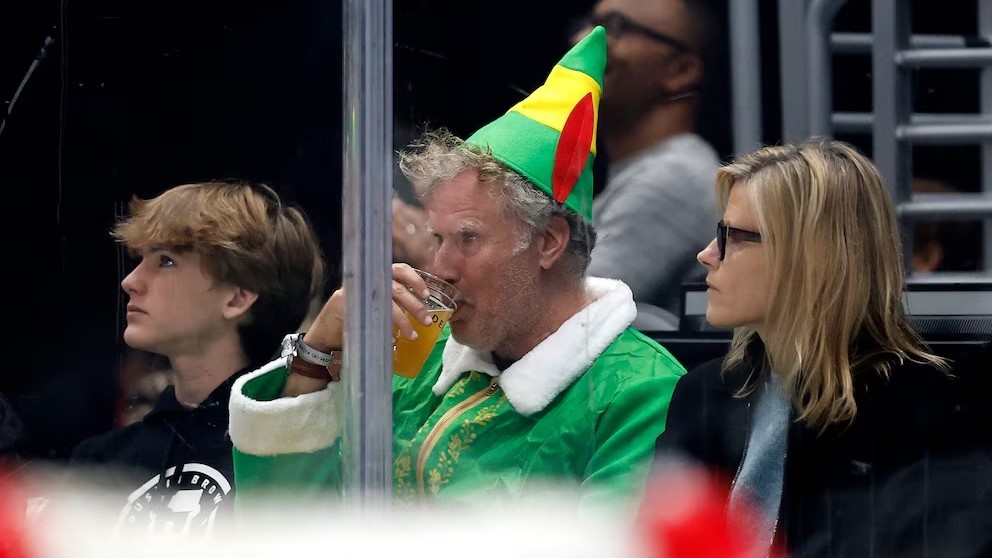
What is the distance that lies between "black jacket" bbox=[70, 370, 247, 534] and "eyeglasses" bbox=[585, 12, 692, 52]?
2.68 feet

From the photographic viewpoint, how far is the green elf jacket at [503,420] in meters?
1.98

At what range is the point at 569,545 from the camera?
6.39 feet

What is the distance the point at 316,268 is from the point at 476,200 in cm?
28

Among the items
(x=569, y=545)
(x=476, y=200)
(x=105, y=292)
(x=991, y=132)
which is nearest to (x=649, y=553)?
(x=569, y=545)

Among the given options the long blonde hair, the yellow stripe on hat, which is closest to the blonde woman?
the long blonde hair

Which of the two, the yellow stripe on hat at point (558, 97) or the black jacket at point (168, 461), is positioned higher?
the yellow stripe on hat at point (558, 97)

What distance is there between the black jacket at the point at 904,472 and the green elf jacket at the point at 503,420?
0.27 m

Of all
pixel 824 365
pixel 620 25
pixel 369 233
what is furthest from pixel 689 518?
pixel 620 25

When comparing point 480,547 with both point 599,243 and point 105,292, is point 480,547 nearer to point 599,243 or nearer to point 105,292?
A: point 599,243

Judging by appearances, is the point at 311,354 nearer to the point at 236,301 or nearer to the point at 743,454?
the point at 236,301

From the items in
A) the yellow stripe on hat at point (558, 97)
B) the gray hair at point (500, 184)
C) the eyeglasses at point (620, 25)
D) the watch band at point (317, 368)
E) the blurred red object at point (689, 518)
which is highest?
the eyeglasses at point (620, 25)

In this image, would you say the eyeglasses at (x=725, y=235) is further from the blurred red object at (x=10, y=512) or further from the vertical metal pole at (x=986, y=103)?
the blurred red object at (x=10, y=512)

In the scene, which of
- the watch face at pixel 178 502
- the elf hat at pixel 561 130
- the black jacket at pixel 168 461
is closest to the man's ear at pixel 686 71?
the elf hat at pixel 561 130

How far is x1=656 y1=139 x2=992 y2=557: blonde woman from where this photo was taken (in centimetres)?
188
